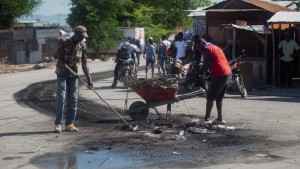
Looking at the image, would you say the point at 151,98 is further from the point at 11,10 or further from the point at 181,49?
the point at 11,10

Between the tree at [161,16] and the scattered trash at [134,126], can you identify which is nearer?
the scattered trash at [134,126]

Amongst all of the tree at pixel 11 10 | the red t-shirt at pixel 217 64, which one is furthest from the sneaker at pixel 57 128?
the tree at pixel 11 10

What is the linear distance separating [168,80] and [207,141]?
7.79 ft

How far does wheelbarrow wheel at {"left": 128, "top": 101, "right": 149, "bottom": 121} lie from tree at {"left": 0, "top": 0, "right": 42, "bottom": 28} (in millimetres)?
32993

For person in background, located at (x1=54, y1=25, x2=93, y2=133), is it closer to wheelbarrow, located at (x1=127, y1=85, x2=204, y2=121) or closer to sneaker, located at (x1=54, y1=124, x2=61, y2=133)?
sneaker, located at (x1=54, y1=124, x2=61, y2=133)

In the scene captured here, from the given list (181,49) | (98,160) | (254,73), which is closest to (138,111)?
(98,160)

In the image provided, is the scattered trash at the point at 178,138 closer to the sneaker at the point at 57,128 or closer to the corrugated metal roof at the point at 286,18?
the sneaker at the point at 57,128

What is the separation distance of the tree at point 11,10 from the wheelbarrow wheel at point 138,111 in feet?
→ 108

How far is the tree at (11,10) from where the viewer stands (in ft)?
140

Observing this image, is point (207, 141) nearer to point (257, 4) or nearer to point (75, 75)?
point (75, 75)

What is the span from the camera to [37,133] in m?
10.6

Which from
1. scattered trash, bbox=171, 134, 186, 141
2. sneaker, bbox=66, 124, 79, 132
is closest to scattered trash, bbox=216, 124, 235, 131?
scattered trash, bbox=171, 134, 186, 141

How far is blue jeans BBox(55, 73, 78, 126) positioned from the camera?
10492 millimetres

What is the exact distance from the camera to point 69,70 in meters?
10.4
